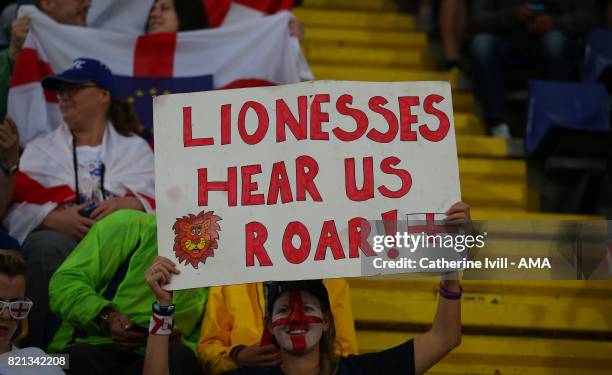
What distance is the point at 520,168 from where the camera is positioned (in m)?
6.27

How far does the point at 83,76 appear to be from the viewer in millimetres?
5250

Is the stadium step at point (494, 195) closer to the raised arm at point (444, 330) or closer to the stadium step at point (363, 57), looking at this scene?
the stadium step at point (363, 57)

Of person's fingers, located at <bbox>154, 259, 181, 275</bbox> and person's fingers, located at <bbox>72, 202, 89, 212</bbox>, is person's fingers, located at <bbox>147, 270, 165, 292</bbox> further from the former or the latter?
person's fingers, located at <bbox>72, 202, 89, 212</bbox>

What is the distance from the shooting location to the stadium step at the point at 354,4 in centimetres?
785

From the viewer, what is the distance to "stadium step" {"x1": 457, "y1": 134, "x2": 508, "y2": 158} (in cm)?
640

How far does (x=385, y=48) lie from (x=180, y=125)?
362 cm

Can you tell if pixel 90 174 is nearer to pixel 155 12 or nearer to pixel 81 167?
pixel 81 167

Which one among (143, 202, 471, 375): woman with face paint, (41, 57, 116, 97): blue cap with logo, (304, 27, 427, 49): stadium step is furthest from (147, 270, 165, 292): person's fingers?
(304, 27, 427, 49): stadium step

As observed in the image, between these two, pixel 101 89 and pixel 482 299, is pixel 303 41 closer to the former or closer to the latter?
pixel 101 89

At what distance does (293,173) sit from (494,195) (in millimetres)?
2409

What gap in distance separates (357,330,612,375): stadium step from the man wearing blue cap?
1170mm

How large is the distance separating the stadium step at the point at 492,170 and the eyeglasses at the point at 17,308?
294 cm

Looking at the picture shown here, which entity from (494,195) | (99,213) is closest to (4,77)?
(99,213)

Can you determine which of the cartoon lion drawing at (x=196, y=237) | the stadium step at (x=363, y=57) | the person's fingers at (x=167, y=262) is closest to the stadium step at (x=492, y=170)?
the stadium step at (x=363, y=57)
